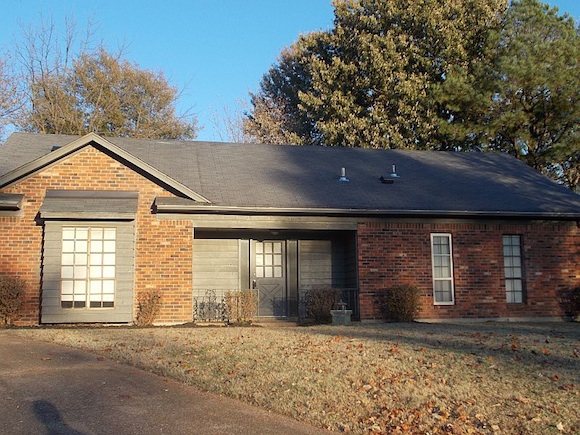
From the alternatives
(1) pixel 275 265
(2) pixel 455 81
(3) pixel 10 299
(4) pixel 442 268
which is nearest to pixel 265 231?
(1) pixel 275 265

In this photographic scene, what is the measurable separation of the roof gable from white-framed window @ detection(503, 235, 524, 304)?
7929mm

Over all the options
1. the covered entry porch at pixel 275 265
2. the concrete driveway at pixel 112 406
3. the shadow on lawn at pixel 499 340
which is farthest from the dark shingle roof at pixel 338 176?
the concrete driveway at pixel 112 406

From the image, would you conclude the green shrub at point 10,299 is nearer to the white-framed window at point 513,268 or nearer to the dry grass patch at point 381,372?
the dry grass patch at point 381,372

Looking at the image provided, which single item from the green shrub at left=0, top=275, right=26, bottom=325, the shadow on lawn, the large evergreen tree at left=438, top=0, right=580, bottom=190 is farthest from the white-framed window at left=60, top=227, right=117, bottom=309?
the large evergreen tree at left=438, top=0, right=580, bottom=190

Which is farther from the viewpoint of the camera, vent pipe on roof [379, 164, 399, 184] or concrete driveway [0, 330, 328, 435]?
vent pipe on roof [379, 164, 399, 184]

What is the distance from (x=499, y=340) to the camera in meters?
11.3

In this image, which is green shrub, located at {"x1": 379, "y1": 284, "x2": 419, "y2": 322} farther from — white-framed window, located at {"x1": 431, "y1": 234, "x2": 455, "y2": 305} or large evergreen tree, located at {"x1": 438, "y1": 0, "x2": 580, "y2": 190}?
large evergreen tree, located at {"x1": 438, "y1": 0, "x2": 580, "y2": 190}

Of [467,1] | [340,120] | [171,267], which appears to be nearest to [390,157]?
[171,267]

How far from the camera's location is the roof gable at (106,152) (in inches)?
578

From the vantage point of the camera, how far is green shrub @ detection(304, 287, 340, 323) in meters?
15.6

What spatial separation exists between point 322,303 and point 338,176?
4239 mm

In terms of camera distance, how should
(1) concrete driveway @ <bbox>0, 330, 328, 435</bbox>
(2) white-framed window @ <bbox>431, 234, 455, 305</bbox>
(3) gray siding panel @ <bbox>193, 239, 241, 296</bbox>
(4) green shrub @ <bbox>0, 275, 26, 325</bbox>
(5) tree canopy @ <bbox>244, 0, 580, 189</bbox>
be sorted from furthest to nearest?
(5) tree canopy @ <bbox>244, 0, 580, 189</bbox>
(3) gray siding panel @ <bbox>193, 239, 241, 296</bbox>
(2) white-framed window @ <bbox>431, 234, 455, 305</bbox>
(4) green shrub @ <bbox>0, 275, 26, 325</bbox>
(1) concrete driveway @ <bbox>0, 330, 328, 435</bbox>

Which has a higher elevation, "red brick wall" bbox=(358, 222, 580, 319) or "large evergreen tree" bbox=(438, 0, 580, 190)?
"large evergreen tree" bbox=(438, 0, 580, 190)

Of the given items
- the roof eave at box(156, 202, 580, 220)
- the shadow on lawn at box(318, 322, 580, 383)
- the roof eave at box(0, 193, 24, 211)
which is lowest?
the shadow on lawn at box(318, 322, 580, 383)
